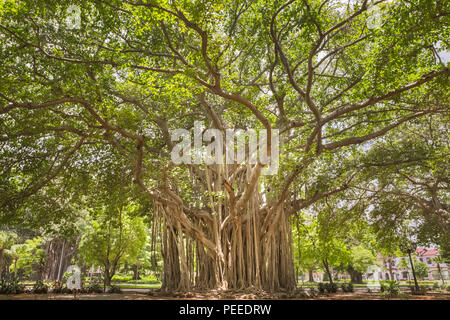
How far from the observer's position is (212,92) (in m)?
6.31

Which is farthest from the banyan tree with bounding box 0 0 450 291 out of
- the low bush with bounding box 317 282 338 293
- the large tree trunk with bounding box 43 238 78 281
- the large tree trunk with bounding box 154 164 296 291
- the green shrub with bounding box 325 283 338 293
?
the large tree trunk with bounding box 43 238 78 281

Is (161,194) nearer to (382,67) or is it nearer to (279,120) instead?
(279,120)

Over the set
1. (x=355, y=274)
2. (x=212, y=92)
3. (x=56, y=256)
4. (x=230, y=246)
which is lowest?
(x=355, y=274)

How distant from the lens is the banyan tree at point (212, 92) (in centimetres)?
439

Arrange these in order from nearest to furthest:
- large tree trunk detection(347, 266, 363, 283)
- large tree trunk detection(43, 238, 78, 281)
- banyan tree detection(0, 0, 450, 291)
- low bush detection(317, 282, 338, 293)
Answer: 1. banyan tree detection(0, 0, 450, 291)
2. low bush detection(317, 282, 338, 293)
3. large tree trunk detection(43, 238, 78, 281)
4. large tree trunk detection(347, 266, 363, 283)

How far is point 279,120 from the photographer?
6395 millimetres

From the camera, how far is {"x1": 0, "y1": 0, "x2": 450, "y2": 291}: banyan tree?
14.4 feet

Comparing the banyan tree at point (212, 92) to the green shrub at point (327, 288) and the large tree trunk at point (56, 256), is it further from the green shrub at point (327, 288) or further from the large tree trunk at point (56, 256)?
the large tree trunk at point (56, 256)

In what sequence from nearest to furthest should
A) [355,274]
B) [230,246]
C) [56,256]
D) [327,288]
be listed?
[230,246] < [327,288] < [355,274] < [56,256]

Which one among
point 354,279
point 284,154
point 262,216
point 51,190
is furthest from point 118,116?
point 354,279

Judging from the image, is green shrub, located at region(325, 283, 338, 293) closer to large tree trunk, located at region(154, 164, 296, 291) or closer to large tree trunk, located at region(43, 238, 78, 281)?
large tree trunk, located at region(154, 164, 296, 291)

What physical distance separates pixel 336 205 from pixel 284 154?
13.8 feet

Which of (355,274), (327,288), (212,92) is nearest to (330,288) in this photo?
(327,288)

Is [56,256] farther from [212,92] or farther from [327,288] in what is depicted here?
[212,92]
